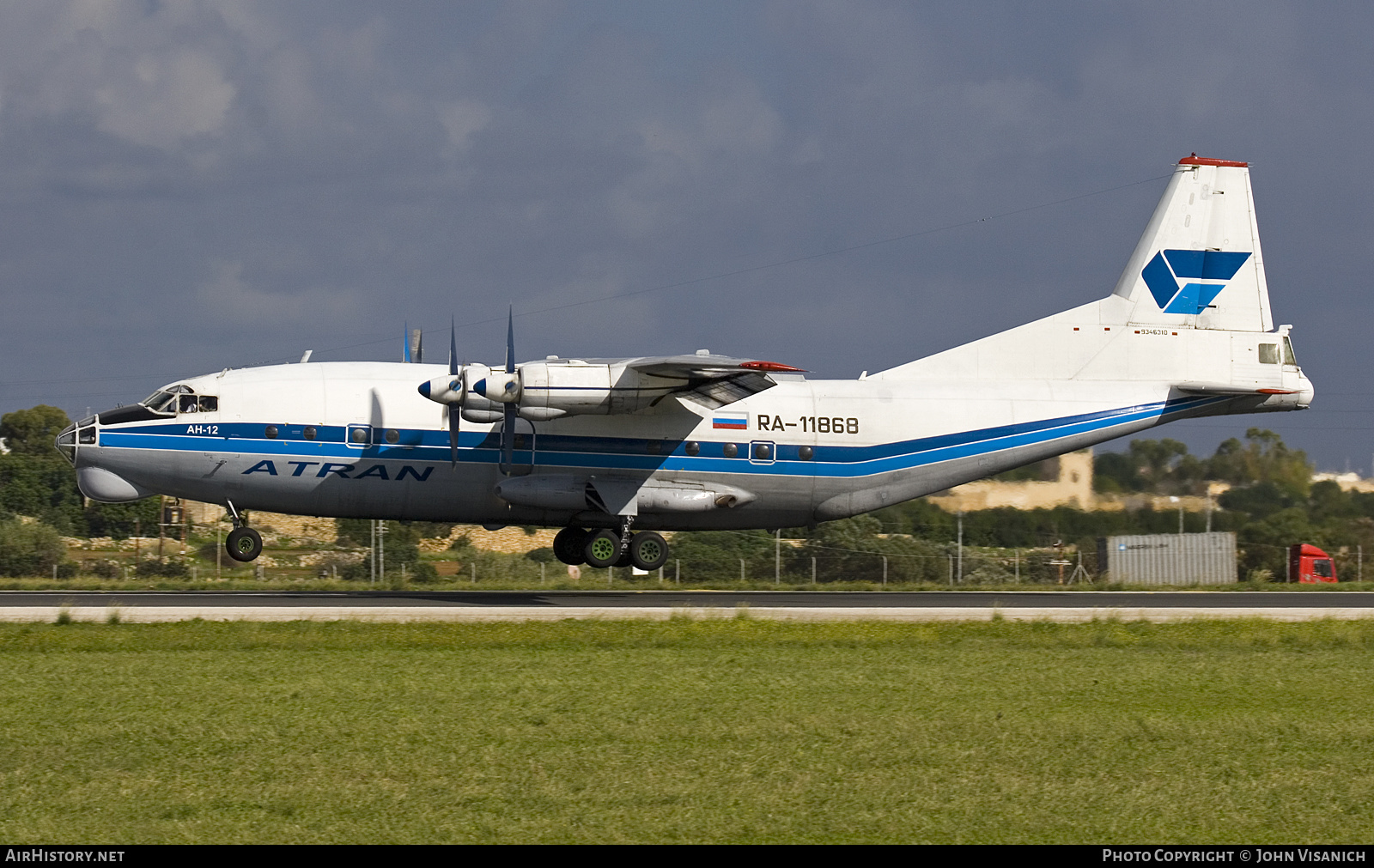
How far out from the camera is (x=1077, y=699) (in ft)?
47.0

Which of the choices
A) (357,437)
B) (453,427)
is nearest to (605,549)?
(453,427)

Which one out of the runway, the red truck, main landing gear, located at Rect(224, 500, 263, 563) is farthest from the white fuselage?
the red truck

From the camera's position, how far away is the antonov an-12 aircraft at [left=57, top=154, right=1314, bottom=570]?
982 inches

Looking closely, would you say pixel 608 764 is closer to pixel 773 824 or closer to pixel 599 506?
pixel 773 824

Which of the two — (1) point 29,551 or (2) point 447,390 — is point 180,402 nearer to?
(2) point 447,390

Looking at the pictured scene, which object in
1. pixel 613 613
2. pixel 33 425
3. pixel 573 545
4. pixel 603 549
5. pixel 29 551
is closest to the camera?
pixel 613 613

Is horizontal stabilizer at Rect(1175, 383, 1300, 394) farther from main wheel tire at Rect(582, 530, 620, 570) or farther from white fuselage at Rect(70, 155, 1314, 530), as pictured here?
main wheel tire at Rect(582, 530, 620, 570)

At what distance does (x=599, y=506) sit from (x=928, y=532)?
14.6 meters

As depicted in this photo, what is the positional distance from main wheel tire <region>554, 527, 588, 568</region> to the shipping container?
14.9 metres

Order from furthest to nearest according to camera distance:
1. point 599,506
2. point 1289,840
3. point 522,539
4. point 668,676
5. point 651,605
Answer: point 522,539, point 599,506, point 651,605, point 668,676, point 1289,840

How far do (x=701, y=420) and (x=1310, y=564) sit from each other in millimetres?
19896

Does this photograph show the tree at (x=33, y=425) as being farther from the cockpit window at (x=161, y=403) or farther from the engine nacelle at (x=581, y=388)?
the engine nacelle at (x=581, y=388)

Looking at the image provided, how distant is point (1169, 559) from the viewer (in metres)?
36.3

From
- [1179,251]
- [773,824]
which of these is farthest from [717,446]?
[773,824]
